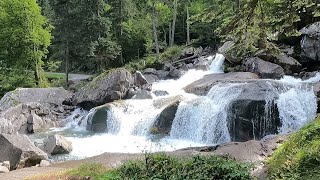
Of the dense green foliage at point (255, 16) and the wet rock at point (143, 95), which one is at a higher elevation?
the dense green foliage at point (255, 16)

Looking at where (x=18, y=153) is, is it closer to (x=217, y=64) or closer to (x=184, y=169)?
(x=184, y=169)

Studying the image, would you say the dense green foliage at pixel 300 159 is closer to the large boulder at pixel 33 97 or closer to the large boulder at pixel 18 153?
the large boulder at pixel 18 153

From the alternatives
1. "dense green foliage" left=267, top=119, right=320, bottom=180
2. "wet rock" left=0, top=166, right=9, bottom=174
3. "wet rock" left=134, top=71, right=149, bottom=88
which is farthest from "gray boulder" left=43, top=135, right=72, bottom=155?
"dense green foliage" left=267, top=119, right=320, bottom=180

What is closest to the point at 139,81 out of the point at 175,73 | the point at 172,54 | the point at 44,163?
the point at 175,73

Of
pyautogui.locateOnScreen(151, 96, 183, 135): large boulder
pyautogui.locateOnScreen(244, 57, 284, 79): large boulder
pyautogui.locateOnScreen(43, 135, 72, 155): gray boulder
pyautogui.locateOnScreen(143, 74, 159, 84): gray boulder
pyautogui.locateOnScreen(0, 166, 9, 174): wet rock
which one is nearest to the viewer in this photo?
pyautogui.locateOnScreen(0, 166, 9, 174): wet rock

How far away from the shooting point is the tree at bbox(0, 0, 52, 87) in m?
26.5

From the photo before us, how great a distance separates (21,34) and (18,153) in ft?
54.1

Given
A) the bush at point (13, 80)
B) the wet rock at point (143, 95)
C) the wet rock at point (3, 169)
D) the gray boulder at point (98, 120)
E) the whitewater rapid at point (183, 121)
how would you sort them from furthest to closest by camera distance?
the bush at point (13, 80)
the wet rock at point (143, 95)
the gray boulder at point (98, 120)
the whitewater rapid at point (183, 121)
the wet rock at point (3, 169)

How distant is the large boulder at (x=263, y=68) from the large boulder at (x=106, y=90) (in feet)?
27.3

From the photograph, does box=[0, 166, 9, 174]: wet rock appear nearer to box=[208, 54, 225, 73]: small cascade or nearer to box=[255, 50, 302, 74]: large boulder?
box=[255, 50, 302, 74]: large boulder

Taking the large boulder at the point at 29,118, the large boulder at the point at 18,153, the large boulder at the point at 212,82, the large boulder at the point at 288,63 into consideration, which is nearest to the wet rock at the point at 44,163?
the large boulder at the point at 18,153

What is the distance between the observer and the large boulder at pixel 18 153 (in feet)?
41.4

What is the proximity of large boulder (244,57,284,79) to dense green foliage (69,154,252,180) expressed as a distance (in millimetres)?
15214

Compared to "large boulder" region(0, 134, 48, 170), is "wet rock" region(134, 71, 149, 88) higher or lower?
higher
